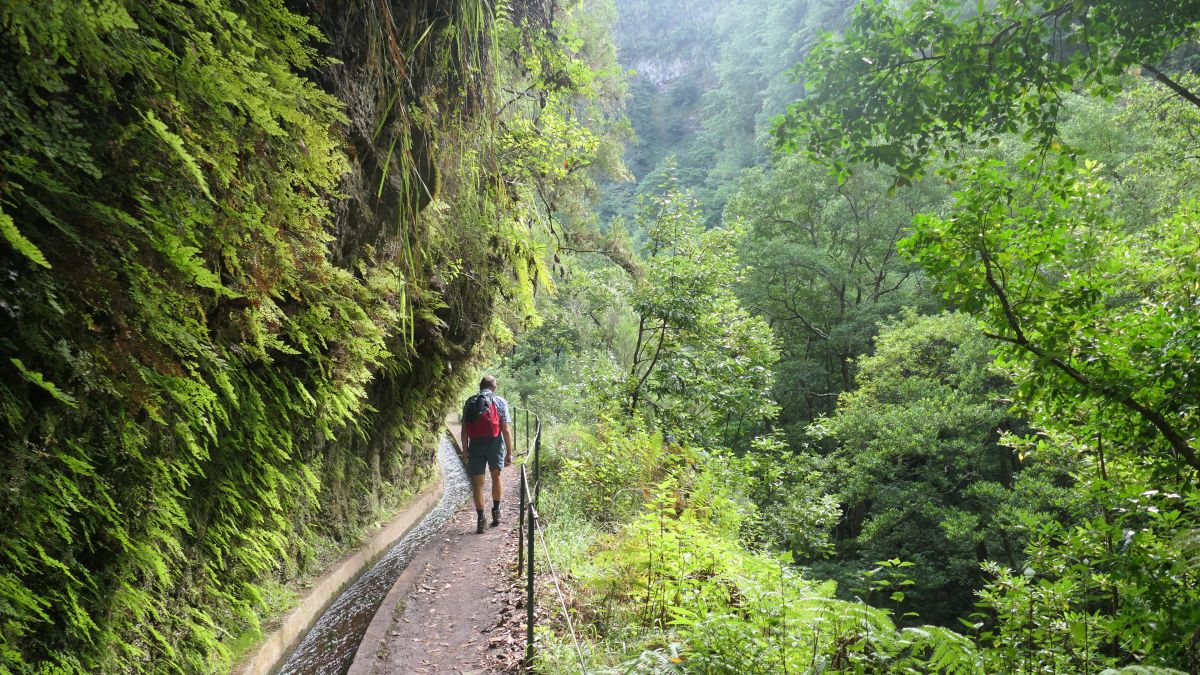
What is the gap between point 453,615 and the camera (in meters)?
5.95

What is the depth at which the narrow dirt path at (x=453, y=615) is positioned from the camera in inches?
199

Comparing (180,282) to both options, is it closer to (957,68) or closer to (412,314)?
(412,314)

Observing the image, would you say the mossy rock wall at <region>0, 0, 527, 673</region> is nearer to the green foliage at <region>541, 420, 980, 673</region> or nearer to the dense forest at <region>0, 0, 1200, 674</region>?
the dense forest at <region>0, 0, 1200, 674</region>

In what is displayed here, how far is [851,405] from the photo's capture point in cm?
1861

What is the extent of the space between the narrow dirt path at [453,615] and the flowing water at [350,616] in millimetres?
221

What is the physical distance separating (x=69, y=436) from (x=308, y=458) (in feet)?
9.71

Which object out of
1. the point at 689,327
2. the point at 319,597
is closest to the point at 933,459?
the point at 689,327

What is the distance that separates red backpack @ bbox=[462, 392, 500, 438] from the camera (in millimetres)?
7816

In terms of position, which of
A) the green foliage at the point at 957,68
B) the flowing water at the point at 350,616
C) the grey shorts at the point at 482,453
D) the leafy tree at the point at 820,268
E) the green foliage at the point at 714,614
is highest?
the leafy tree at the point at 820,268

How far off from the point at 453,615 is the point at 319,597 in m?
1.33

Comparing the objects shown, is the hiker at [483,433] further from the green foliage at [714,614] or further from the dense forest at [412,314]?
the green foliage at [714,614]

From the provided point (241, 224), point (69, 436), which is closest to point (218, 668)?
point (69, 436)

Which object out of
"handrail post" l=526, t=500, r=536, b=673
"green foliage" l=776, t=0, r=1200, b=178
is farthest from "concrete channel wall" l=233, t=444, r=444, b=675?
"green foliage" l=776, t=0, r=1200, b=178

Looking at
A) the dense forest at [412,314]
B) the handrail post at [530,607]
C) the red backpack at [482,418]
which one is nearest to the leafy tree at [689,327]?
the dense forest at [412,314]
